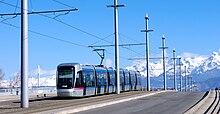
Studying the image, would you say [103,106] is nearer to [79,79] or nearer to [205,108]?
[205,108]

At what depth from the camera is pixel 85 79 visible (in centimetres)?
4397

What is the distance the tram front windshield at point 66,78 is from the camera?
1668 inches

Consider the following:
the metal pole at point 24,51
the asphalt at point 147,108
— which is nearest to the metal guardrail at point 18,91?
the asphalt at point 147,108

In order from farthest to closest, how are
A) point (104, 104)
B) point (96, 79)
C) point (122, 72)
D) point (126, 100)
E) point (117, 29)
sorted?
point (122, 72), point (117, 29), point (96, 79), point (126, 100), point (104, 104)

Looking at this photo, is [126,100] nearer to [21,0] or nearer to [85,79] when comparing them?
[85,79]

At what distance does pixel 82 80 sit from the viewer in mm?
43219

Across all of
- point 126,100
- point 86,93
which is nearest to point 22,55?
point 126,100

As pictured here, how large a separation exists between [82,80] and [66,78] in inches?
58.5

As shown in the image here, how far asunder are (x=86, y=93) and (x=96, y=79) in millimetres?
3293

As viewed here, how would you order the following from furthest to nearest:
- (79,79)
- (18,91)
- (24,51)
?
1. (18,91)
2. (79,79)
3. (24,51)

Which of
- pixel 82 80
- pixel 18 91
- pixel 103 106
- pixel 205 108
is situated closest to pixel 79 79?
pixel 82 80

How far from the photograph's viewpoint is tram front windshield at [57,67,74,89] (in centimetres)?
4238

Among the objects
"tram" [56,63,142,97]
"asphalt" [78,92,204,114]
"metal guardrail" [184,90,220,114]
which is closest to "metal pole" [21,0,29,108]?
"asphalt" [78,92,204,114]

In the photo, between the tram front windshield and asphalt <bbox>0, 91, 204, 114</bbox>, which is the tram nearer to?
the tram front windshield
